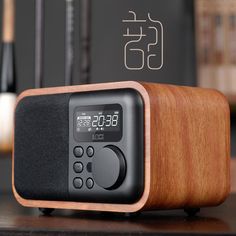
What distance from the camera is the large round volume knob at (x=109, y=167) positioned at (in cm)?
79

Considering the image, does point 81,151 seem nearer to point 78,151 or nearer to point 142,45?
point 78,151

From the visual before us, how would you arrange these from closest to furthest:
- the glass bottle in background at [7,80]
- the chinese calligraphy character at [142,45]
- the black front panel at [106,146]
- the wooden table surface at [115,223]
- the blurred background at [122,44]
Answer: the wooden table surface at [115,223], the black front panel at [106,146], the chinese calligraphy character at [142,45], the glass bottle in background at [7,80], the blurred background at [122,44]

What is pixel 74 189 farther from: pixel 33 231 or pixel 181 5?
pixel 181 5

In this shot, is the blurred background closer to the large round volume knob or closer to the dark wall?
the dark wall

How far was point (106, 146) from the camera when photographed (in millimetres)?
809

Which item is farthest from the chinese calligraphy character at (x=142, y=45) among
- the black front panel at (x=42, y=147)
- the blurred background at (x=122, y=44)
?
the blurred background at (x=122, y=44)

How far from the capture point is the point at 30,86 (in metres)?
1.79

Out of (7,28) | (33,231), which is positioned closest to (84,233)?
(33,231)

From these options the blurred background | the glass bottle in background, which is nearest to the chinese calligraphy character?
the glass bottle in background

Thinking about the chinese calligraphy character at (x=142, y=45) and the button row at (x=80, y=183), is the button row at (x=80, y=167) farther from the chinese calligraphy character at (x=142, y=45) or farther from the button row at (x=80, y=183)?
the chinese calligraphy character at (x=142, y=45)

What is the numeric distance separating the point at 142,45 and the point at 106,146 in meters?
0.33

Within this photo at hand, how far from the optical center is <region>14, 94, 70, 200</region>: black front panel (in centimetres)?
86

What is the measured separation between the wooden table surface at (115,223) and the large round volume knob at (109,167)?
1.6 inches

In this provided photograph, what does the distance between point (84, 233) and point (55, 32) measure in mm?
Result: 1179
